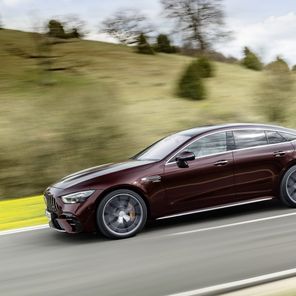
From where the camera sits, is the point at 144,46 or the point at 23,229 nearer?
the point at 23,229

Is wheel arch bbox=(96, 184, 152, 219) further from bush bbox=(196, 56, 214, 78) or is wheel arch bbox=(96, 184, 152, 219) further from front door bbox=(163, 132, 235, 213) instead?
bush bbox=(196, 56, 214, 78)

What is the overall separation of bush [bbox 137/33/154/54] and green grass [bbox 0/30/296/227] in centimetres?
93

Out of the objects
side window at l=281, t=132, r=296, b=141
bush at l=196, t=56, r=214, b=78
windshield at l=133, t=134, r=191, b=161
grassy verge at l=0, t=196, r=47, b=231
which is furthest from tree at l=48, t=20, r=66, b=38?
side window at l=281, t=132, r=296, b=141

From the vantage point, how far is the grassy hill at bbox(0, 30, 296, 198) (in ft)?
52.6

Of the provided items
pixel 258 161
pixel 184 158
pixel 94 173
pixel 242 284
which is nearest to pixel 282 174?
pixel 258 161

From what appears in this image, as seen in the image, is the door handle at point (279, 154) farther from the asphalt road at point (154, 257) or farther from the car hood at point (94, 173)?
the car hood at point (94, 173)

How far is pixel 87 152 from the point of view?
53.2 ft

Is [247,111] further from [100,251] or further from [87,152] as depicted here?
[100,251]

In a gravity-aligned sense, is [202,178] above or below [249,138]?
below

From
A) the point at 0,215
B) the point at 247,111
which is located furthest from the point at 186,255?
the point at 247,111

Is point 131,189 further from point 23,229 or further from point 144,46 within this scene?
point 144,46

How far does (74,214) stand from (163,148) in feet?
6.07

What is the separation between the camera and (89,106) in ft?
52.9

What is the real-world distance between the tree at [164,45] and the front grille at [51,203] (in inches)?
1674
